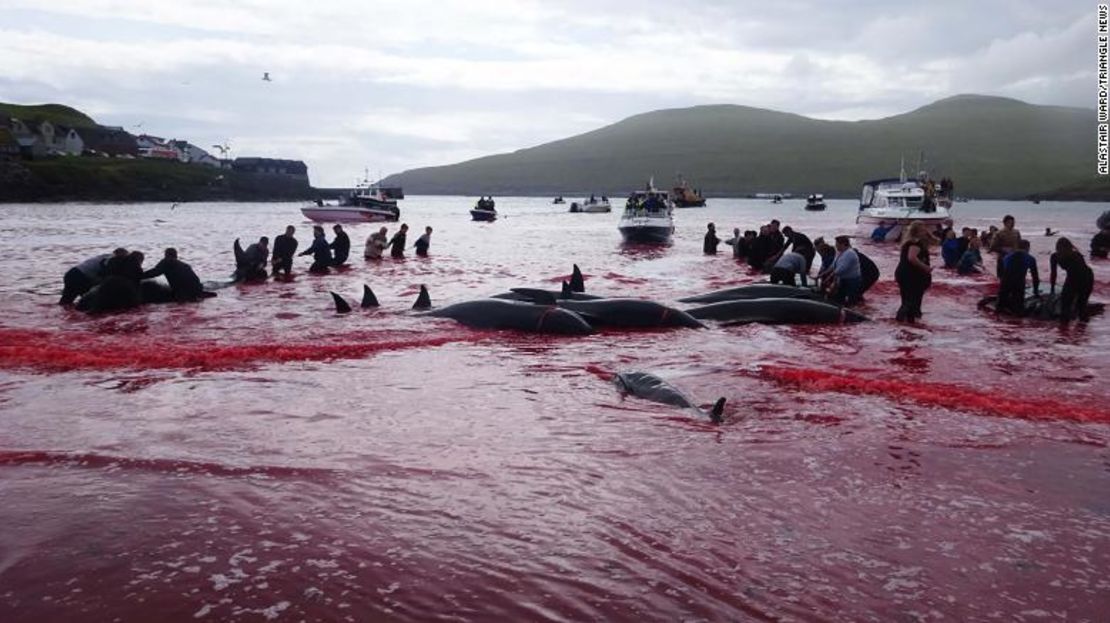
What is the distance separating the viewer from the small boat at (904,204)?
45688mm

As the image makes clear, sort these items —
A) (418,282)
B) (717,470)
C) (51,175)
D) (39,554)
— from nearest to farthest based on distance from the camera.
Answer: (39,554) → (717,470) → (418,282) → (51,175)

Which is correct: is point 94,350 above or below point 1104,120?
below

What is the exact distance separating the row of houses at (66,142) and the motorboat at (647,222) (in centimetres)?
7539

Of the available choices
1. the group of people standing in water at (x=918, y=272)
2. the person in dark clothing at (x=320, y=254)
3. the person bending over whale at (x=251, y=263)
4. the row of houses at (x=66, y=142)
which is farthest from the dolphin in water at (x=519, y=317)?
the row of houses at (x=66, y=142)

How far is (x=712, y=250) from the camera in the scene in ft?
125

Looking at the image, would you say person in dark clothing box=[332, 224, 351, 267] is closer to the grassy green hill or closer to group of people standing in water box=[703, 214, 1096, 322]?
group of people standing in water box=[703, 214, 1096, 322]

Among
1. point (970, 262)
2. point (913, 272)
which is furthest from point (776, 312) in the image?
point (970, 262)

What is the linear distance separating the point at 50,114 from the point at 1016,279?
154669 mm

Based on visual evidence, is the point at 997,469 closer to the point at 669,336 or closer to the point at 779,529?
the point at 779,529

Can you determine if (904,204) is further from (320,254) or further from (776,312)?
(776,312)

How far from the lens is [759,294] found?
19.4m

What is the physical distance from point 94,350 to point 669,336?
9.90 meters

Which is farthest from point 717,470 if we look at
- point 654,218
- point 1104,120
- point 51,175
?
point 51,175

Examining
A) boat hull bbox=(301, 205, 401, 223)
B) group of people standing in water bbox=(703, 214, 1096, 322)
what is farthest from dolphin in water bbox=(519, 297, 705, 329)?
boat hull bbox=(301, 205, 401, 223)
